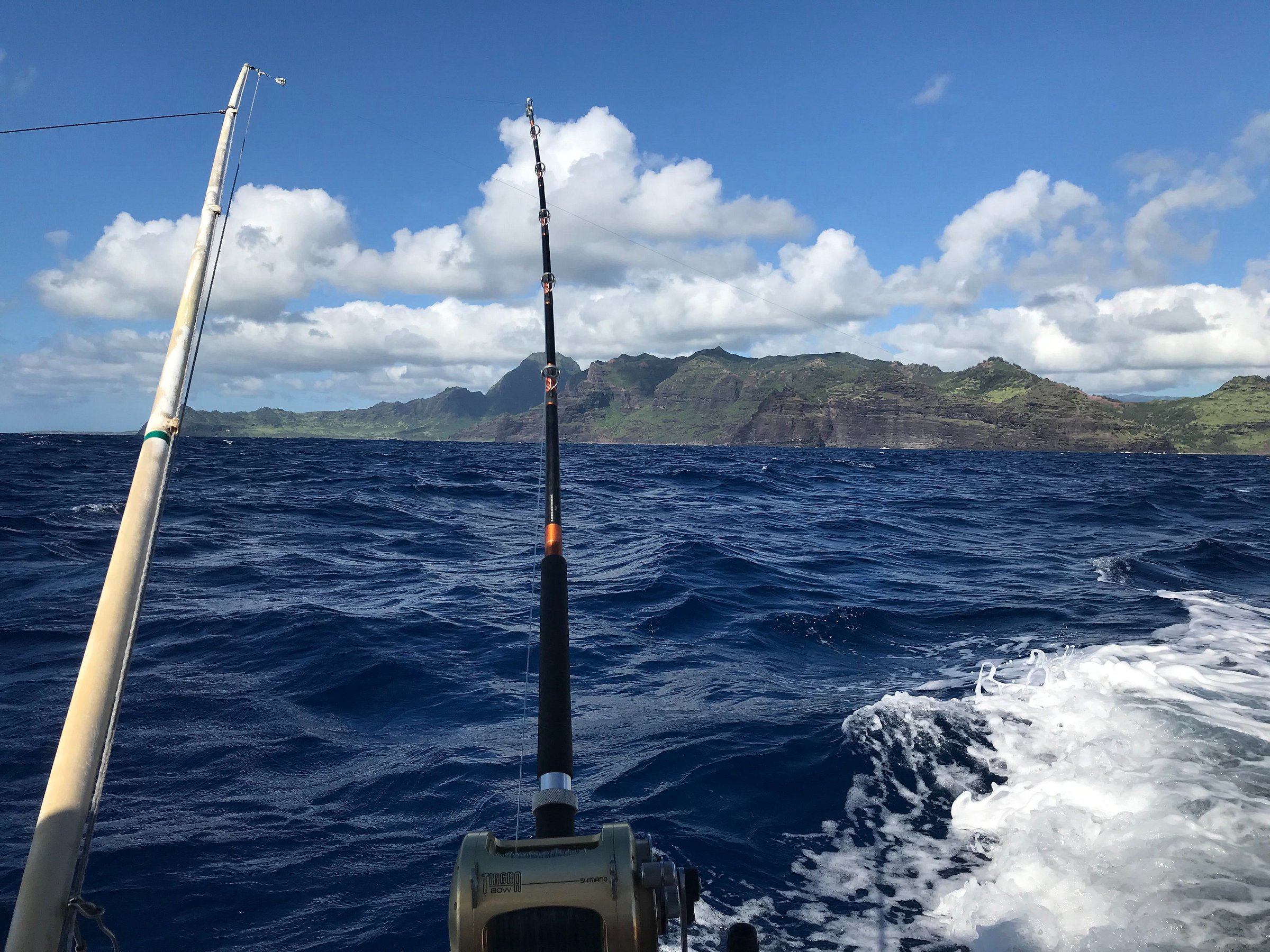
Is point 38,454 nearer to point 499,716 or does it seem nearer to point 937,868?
point 499,716

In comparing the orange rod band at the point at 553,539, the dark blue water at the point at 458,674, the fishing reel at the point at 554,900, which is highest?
the orange rod band at the point at 553,539

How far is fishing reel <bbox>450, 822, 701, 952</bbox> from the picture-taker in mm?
A: 1705

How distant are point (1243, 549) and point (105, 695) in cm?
2110

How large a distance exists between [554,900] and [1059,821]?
14.3ft

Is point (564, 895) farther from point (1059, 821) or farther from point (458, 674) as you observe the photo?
point (458, 674)

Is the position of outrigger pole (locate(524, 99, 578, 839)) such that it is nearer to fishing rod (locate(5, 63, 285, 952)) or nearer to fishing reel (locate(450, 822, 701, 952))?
fishing reel (locate(450, 822, 701, 952))

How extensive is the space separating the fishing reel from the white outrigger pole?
3.38 ft

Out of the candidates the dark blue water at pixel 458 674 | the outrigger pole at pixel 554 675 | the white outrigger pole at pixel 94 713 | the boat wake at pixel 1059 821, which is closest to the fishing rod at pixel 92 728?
the white outrigger pole at pixel 94 713

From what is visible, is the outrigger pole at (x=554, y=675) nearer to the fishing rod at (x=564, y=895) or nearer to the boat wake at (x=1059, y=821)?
the fishing rod at (x=564, y=895)

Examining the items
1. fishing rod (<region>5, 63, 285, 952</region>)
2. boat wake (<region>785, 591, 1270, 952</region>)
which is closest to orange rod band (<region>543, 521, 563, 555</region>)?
fishing rod (<region>5, 63, 285, 952</region>)

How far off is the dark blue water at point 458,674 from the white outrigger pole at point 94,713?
7.78 ft

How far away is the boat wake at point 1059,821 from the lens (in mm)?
3873

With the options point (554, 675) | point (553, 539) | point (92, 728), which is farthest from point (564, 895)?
point (553, 539)

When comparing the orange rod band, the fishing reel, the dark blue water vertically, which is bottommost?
the dark blue water
